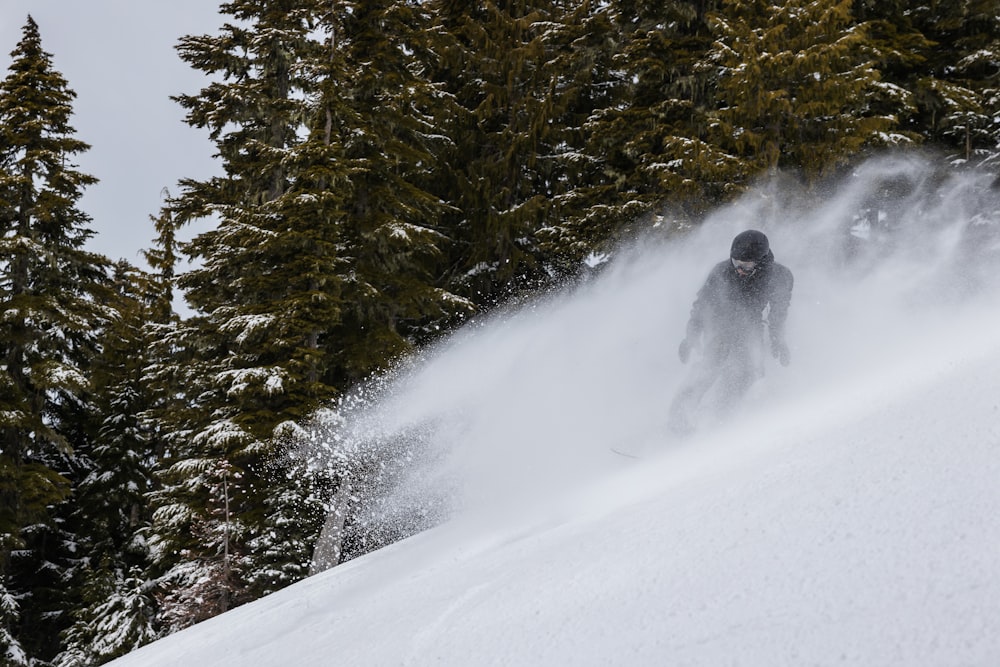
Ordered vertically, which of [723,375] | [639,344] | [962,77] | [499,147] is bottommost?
[723,375]

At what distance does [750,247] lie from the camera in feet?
25.2

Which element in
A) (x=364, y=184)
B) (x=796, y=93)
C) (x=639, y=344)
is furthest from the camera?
(x=364, y=184)

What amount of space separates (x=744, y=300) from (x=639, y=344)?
465cm

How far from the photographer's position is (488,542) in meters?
5.85

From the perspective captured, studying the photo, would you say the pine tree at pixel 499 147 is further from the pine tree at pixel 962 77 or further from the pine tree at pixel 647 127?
the pine tree at pixel 962 77

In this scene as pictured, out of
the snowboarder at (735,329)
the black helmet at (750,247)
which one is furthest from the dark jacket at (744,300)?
the black helmet at (750,247)

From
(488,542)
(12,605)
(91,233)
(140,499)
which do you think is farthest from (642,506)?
(140,499)

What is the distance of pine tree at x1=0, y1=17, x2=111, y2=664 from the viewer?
18.3 meters

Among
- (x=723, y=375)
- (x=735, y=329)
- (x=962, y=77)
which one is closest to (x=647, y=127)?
(x=962, y=77)

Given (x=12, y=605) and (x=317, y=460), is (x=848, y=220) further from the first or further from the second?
(x=12, y=605)

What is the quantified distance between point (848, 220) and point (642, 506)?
11062 mm

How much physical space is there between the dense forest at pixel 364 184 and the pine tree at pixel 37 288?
0.24 feet

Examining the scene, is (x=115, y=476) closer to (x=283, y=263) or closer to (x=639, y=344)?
(x=283, y=263)

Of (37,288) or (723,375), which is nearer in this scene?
(723,375)
